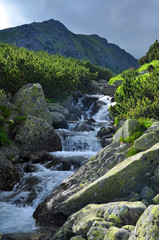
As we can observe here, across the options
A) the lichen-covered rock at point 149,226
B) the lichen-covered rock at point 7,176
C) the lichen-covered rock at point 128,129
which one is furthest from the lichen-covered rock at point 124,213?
the lichen-covered rock at point 7,176

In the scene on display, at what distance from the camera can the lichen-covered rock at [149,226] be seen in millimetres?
4725

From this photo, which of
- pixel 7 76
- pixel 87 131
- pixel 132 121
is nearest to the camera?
pixel 132 121

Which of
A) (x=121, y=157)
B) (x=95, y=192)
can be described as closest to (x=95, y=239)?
(x=95, y=192)

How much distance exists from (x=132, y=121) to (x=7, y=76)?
23.2 meters

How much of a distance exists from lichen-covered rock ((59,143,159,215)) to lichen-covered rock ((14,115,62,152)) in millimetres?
12580

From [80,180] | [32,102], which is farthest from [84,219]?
[32,102]

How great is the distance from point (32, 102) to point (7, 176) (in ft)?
47.6

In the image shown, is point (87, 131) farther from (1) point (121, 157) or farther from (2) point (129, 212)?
(2) point (129, 212)

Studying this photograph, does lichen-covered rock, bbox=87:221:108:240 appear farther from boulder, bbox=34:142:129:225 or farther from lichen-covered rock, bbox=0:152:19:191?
lichen-covered rock, bbox=0:152:19:191

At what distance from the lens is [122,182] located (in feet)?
28.1

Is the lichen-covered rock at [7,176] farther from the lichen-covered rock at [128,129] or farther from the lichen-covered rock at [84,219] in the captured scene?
the lichen-covered rock at [128,129]

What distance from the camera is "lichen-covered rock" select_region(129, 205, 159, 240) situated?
472cm

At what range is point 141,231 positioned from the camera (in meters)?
5.02

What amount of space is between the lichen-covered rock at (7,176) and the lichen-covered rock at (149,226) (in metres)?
11.1
